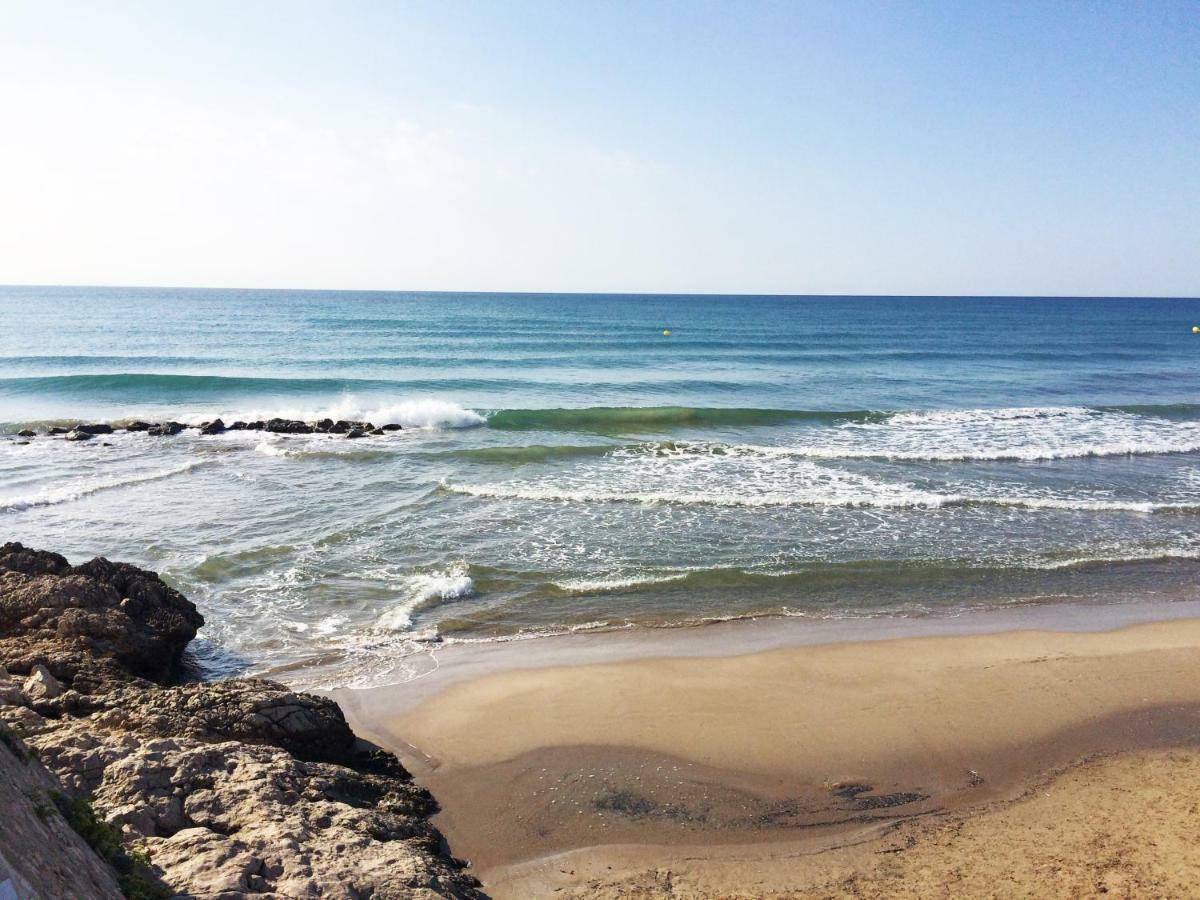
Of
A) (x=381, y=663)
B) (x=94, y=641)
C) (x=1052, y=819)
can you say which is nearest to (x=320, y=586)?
(x=381, y=663)

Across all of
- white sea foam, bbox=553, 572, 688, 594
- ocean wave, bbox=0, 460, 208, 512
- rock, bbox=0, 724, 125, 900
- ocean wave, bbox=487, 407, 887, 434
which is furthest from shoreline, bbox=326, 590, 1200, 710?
ocean wave, bbox=487, 407, 887, 434

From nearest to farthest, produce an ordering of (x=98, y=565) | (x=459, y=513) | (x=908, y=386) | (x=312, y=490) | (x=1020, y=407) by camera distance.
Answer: (x=98, y=565)
(x=459, y=513)
(x=312, y=490)
(x=1020, y=407)
(x=908, y=386)

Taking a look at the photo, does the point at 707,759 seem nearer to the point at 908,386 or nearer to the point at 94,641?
the point at 94,641

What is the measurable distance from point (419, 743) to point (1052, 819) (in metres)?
6.21

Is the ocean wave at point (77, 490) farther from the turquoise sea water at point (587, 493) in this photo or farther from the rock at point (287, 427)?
the rock at point (287, 427)

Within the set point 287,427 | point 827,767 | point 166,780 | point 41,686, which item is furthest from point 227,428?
point 827,767

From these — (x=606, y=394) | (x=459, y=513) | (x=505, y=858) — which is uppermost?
(x=606, y=394)

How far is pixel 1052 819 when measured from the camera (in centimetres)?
689

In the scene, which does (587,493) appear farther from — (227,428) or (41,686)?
(227,428)

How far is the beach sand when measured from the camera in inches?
247

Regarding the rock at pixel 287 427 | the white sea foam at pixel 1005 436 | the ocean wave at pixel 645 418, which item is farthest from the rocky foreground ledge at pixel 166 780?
the ocean wave at pixel 645 418

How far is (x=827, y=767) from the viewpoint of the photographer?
7742 millimetres

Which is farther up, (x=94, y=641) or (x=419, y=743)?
(x=94, y=641)

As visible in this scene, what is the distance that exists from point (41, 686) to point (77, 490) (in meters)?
12.1
